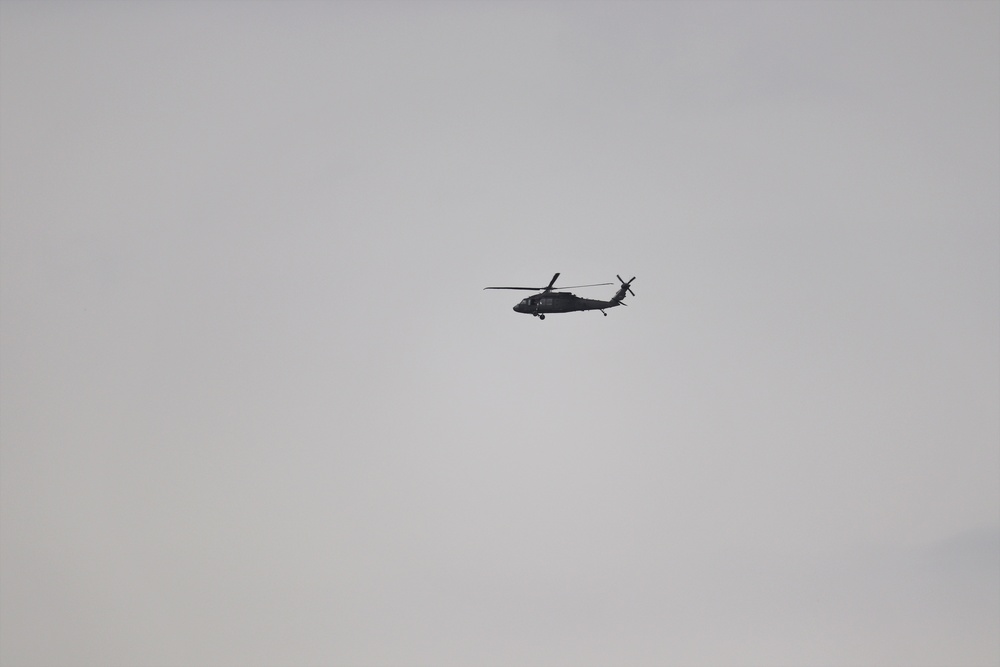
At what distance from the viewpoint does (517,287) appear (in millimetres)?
181375

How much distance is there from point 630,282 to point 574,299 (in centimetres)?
984

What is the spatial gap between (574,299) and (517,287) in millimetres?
9825

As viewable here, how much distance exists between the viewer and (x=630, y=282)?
180 metres

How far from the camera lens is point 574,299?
584 ft

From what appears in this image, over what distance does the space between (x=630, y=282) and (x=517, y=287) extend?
18277mm
